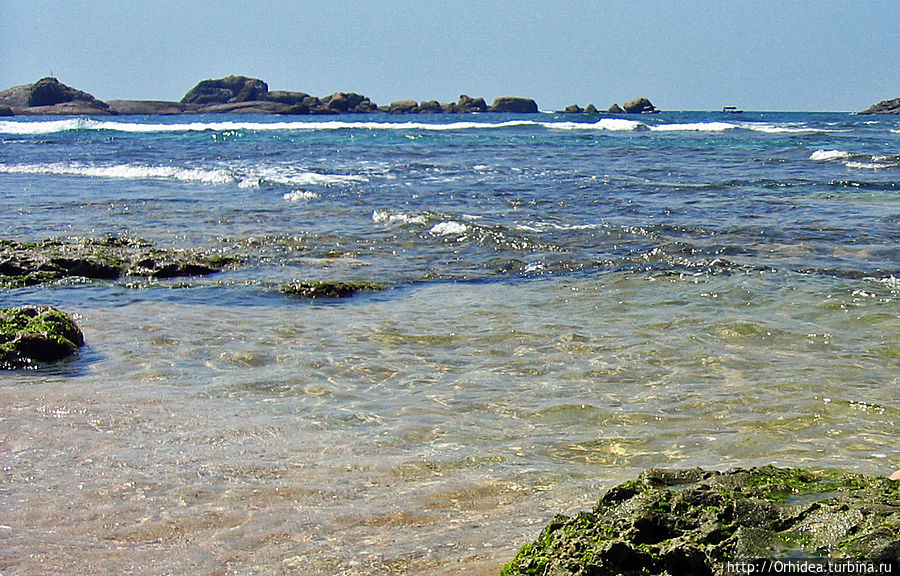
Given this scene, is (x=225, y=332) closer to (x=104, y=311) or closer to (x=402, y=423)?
(x=104, y=311)

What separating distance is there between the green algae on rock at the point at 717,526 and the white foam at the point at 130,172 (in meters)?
18.5

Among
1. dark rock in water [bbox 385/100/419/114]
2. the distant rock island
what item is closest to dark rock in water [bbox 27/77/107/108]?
the distant rock island

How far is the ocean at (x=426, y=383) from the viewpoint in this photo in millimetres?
3357

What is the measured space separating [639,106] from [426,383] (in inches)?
4359

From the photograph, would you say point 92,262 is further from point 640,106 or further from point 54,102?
point 54,102

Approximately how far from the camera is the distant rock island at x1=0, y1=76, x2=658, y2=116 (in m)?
113

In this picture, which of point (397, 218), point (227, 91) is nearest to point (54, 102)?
point (227, 91)

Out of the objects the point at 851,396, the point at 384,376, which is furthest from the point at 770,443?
the point at 384,376

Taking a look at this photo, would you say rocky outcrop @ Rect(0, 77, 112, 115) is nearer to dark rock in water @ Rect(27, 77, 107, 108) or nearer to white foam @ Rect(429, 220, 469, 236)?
dark rock in water @ Rect(27, 77, 107, 108)

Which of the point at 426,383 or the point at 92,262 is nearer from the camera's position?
the point at 426,383

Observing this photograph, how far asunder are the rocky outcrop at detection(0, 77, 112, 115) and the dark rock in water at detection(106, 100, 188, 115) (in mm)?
2344

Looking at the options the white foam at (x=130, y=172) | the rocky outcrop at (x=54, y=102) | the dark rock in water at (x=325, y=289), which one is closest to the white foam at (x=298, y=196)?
the white foam at (x=130, y=172)

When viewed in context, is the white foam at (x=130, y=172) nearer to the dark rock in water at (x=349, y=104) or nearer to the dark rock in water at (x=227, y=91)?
the dark rock in water at (x=349, y=104)

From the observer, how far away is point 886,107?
3942 inches
